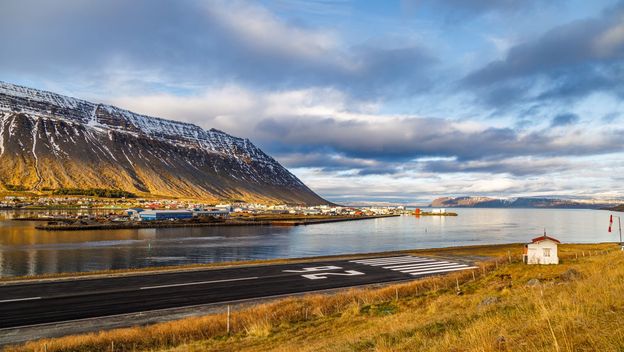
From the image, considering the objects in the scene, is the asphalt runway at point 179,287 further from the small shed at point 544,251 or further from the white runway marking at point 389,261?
the small shed at point 544,251

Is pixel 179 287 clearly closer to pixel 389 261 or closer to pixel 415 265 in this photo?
pixel 415 265

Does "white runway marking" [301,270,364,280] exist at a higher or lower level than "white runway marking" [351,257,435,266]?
higher

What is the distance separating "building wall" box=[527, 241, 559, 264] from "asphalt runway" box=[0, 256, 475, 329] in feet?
22.7

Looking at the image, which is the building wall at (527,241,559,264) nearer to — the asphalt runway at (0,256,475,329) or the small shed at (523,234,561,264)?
the small shed at (523,234,561,264)

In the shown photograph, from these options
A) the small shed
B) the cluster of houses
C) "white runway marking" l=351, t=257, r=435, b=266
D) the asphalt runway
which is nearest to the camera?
the asphalt runway

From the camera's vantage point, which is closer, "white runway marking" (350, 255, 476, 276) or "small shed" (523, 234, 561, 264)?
"small shed" (523, 234, 561, 264)

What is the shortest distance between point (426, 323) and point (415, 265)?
34.5 meters

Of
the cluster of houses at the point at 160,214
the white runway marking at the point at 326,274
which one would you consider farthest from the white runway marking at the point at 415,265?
the cluster of houses at the point at 160,214

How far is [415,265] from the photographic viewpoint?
1820 inches

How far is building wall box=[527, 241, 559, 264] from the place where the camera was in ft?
132

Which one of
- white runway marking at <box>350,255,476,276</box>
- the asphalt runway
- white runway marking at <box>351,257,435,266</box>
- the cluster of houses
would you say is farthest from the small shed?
the cluster of houses

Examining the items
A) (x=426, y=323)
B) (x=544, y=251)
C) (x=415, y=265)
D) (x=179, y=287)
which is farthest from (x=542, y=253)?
(x=179, y=287)

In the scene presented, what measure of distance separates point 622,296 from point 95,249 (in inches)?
2891

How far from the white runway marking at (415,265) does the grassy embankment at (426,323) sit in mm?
6557
